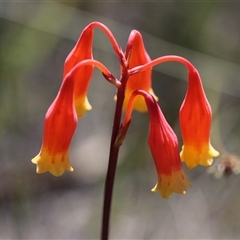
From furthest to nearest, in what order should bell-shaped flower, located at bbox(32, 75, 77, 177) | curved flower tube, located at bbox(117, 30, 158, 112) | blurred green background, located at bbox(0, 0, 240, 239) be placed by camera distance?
1. blurred green background, located at bbox(0, 0, 240, 239)
2. curved flower tube, located at bbox(117, 30, 158, 112)
3. bell-shaped flower, located at bbox(32, 75, 77, 177)

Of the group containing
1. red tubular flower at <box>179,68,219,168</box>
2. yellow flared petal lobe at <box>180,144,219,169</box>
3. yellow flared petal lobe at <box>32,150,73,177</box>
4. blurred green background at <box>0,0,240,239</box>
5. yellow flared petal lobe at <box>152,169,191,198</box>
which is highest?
red tubular flower at <box>179,68,219,168</box>

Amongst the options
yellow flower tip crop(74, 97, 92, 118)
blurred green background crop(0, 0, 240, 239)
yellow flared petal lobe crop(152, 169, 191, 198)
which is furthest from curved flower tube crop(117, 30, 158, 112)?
blurred green background crop(0, 0, 240, 239)

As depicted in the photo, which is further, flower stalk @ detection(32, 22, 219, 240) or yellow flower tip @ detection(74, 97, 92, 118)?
yellow flower tip @ detection(74, 97, 92, 118)

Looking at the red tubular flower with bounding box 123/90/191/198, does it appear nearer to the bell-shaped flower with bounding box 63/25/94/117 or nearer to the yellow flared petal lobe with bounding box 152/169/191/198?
the yellow flared petal lobe with bounding box 152/169/191/198

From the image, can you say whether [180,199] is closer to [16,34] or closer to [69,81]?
[16,34]

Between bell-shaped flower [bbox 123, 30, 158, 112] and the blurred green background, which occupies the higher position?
bell-shaped flower [bbox 123, 30, 158, 112]

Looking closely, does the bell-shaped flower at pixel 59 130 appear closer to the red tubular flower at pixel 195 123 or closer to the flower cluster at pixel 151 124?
the flower cluster at pixel 151 124

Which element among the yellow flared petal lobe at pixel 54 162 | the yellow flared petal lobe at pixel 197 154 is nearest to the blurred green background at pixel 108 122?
the yellow flared petal lobe at pixel 197 154

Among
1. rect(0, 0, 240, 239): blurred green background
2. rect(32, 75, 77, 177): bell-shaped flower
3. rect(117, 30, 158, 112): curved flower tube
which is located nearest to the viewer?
rect(32, 75, 77, 177): bell-shaped flower
